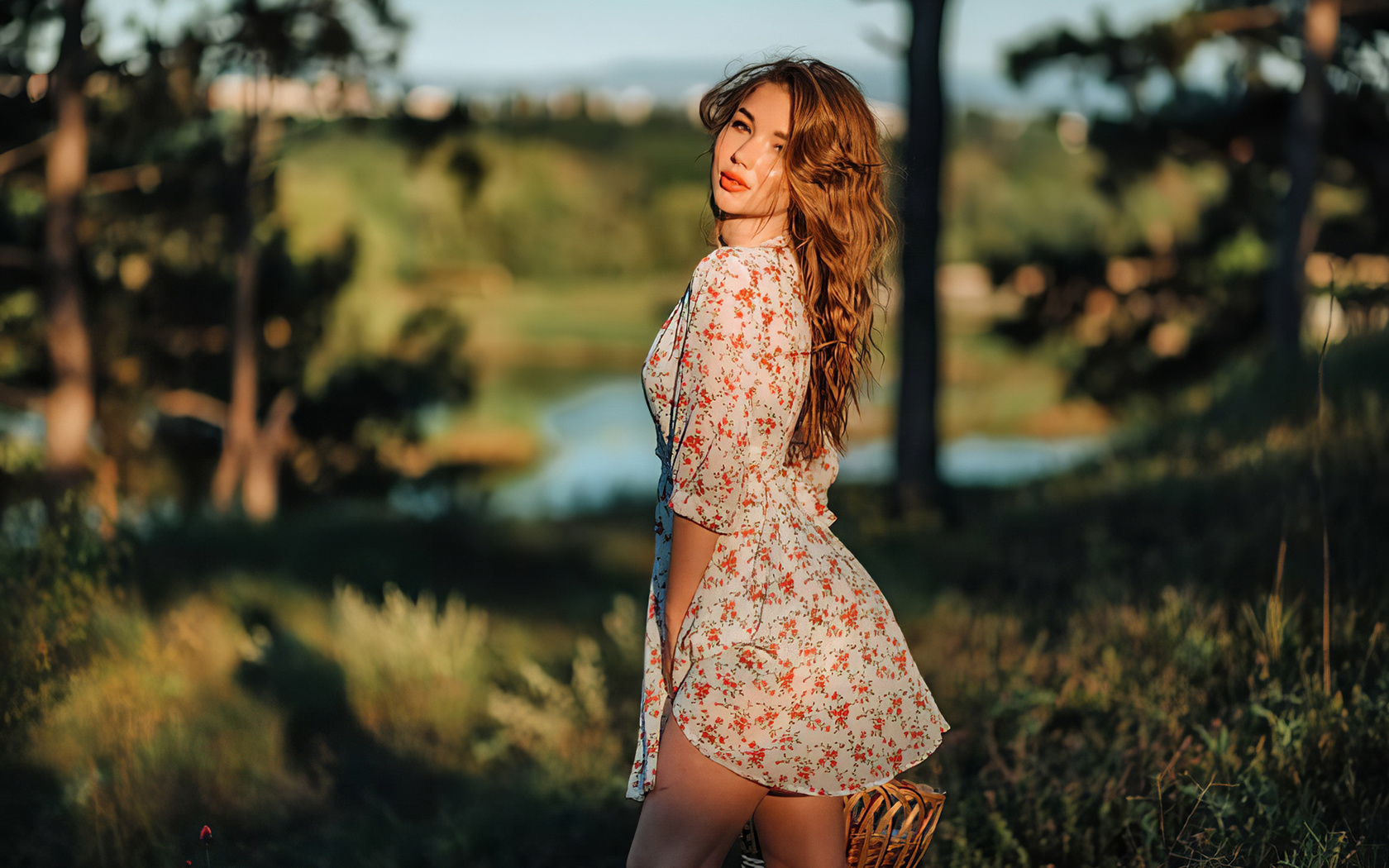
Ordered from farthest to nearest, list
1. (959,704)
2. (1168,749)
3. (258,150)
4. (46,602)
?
(258,150), (959,704), (46,602), (1168,749)

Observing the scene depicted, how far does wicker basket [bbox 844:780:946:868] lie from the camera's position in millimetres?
2287

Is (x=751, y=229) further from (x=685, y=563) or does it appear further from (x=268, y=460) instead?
(x=268, y=460)

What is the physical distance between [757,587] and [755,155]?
2.55 ft

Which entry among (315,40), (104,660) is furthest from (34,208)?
(104,660)

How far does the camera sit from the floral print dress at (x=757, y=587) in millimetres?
1994

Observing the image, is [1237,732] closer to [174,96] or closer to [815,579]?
[815,579]

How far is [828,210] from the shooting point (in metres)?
2.20

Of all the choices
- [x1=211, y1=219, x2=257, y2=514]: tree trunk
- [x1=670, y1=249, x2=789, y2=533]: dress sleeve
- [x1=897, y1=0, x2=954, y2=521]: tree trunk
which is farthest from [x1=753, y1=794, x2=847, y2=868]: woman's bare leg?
[x1=211, y1=219, x2=257, y2=514]: tree trunk

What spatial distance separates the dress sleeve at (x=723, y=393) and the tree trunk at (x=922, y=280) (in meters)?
7.82

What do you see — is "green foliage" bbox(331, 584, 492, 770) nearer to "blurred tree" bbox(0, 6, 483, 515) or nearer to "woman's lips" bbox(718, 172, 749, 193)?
"woman's lips" bbox(718, 172, 749, 193)

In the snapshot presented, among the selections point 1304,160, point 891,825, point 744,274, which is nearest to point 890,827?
point 891,825

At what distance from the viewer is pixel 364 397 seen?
76.7 ft

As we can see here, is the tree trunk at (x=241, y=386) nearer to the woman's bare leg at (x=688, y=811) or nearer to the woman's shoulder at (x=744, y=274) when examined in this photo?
the woman's shoulder at (x=744, y=274)

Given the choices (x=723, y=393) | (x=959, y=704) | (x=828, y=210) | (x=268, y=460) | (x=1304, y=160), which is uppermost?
(x=1304, y=160)
